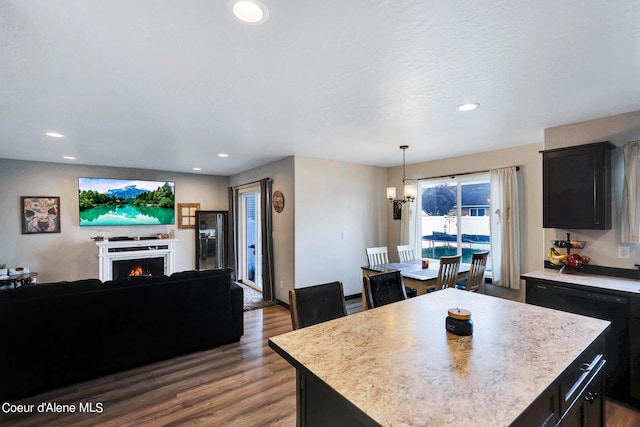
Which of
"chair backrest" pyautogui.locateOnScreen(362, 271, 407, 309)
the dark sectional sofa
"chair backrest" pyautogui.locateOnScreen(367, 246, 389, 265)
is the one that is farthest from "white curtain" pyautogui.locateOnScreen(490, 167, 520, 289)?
the dark sectional sofa

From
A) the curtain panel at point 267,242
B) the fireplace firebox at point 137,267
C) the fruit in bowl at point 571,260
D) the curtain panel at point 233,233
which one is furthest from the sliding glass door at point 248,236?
the fruit in bowl at point 571,260

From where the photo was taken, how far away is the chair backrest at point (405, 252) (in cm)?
484

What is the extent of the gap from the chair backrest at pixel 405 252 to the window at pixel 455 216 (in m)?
0.41

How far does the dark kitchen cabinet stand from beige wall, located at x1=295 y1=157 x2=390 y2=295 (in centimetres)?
312

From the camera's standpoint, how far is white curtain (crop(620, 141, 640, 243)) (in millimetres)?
2562

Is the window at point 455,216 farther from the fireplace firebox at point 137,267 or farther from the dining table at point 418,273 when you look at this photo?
the fireplace firebox at point 137,267

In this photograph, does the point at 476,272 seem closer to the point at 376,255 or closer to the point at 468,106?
the point at 376,255

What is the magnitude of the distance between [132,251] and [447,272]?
569 cm

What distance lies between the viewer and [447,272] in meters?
3.33

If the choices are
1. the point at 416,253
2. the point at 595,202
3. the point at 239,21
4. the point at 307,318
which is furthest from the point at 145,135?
the point at 595,202

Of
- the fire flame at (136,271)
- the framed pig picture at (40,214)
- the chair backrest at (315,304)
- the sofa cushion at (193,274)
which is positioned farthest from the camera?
the fire flame at (136,271)

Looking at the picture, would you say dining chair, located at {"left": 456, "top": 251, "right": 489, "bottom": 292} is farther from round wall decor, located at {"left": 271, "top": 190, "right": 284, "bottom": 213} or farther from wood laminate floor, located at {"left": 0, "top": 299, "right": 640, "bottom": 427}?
round wall decor, located at {"left": 271, "top": 190, "right": 284, "bottom": 213}

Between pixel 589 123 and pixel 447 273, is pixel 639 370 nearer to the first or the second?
pixel 447 273

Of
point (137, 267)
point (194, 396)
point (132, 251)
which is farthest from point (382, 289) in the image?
point (137, 267)
